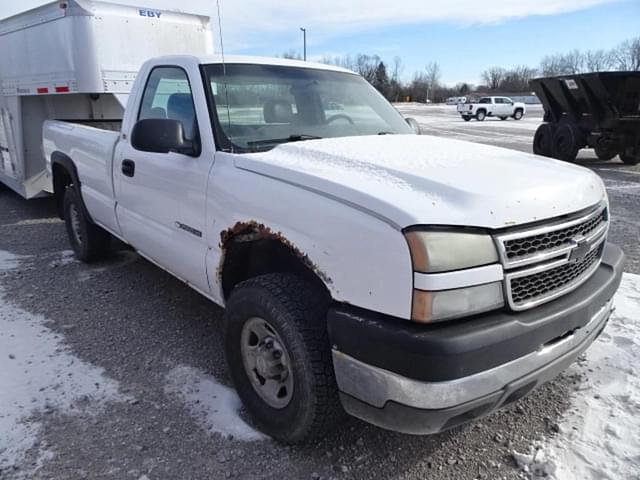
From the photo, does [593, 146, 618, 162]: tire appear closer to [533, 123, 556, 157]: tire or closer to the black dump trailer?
the black dump trailer

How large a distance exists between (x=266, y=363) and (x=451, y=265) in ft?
3.68

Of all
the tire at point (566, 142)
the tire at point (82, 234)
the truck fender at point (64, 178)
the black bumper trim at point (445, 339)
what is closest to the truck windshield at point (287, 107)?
the black bumper trim at point (445, 339)

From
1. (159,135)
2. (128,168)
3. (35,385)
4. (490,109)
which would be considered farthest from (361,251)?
(490,109)

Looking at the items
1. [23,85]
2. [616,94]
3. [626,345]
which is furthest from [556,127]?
[23,85]

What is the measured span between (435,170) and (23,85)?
6462 mm

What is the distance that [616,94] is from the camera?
11102mm

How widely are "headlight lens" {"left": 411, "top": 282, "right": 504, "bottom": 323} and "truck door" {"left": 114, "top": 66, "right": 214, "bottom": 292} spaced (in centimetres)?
152

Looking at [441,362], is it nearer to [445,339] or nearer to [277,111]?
[445,339]

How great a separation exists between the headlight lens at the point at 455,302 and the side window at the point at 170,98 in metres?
1.81

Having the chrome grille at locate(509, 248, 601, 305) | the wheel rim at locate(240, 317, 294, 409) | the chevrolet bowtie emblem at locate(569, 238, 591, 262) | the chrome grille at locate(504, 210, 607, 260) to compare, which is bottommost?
the wheel rim at locate(240, 317, 294, 409)

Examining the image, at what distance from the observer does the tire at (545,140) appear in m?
12.9

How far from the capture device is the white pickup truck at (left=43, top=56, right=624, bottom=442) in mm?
1846

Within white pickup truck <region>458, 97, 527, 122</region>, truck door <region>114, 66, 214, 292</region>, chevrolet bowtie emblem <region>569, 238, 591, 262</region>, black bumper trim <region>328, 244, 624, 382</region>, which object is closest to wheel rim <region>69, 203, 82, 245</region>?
truck door <region>114, 66, 214, 292</region>

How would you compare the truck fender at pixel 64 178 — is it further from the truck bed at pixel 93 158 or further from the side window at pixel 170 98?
the side window at pixel 170 98
